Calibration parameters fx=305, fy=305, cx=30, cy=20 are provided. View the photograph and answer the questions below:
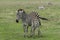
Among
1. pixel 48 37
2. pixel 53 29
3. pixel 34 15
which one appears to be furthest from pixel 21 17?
pixel 53 29

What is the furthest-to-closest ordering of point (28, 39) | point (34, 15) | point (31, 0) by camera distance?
point (31, 0) < point (34, 15) < point (28, 39)

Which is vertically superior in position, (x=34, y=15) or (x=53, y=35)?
(x=34, y=15)

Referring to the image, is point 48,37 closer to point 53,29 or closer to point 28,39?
point 28,39

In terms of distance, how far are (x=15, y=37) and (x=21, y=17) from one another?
Answer: 1.26 m

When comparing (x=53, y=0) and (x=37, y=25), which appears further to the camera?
(x=53, y=0)

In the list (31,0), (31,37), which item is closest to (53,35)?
(31,37)

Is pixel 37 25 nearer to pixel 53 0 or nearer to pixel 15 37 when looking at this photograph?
pixel 15 37

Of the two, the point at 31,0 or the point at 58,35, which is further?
the point at 31,0

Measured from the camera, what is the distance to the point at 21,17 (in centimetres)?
1839

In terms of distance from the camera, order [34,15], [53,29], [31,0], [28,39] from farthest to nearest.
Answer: [31,0]
[53,29]
[34,15]
[28,39]

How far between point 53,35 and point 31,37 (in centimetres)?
160

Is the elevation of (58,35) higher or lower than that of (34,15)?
lower

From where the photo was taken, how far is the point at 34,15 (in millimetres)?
18688

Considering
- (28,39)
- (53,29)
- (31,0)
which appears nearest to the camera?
(28,39)
